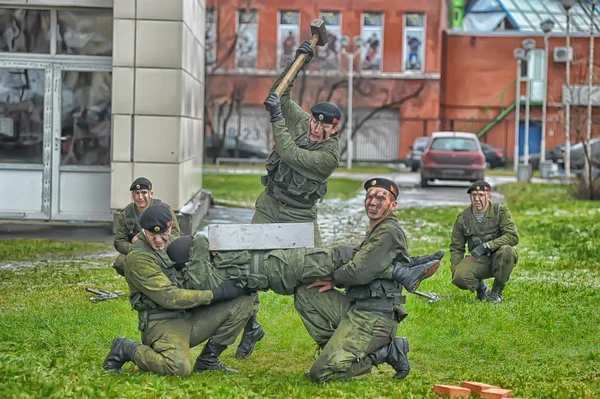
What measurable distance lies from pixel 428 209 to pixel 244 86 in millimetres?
28587

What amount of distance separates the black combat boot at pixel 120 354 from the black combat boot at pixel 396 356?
1.71 metres

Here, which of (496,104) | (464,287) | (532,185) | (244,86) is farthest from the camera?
(496,104)

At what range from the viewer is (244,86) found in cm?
5253

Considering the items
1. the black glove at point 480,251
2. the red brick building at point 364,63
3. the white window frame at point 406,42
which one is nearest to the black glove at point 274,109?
the black glove at point 480,251

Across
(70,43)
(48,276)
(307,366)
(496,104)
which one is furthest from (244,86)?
(307,366)

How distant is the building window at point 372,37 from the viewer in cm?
5391

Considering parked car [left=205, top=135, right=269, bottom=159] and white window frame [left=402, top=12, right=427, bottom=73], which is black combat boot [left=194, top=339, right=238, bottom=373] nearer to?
parked car [left=205, top=135, right=269, bottom=159]

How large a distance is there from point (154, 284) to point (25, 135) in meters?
10.8

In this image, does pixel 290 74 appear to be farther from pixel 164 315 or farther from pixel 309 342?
pixel 164 315

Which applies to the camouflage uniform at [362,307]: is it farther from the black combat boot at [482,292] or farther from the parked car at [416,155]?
the parked car at [416,155]

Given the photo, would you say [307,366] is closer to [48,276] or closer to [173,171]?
[48,276]

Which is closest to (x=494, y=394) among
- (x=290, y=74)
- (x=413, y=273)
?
(x=413, y=273)

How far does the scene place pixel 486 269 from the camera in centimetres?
1217

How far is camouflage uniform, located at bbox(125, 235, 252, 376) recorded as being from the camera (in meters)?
8.24
